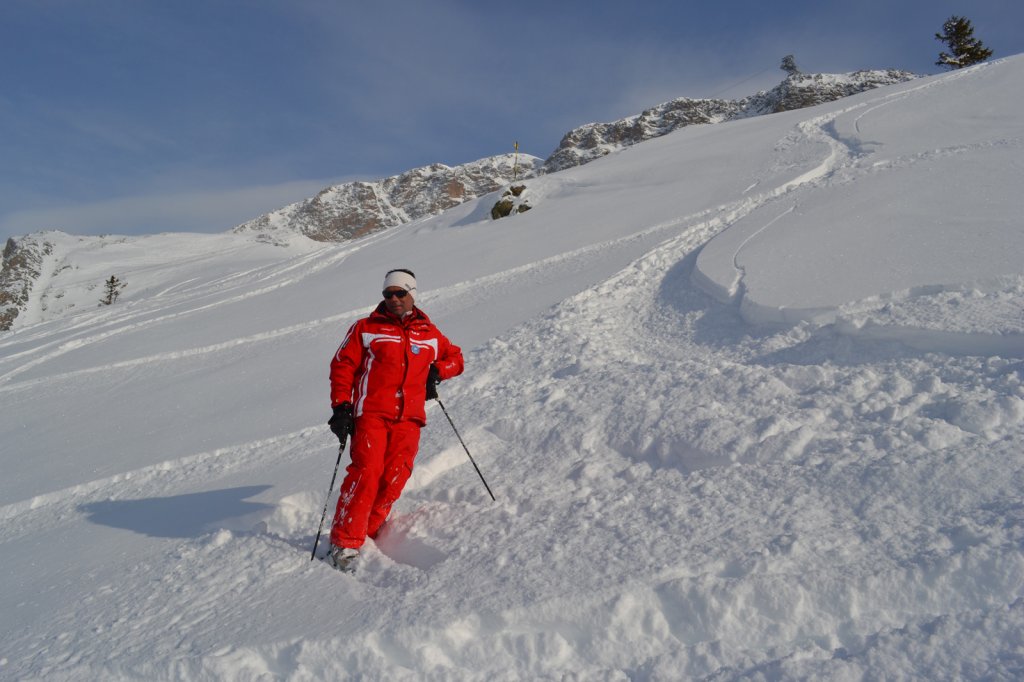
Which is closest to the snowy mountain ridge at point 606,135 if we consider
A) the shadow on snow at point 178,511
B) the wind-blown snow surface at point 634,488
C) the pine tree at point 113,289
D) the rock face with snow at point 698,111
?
the rock face with snow at point 698,111

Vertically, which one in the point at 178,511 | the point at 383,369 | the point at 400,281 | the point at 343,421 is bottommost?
the point at 178,511

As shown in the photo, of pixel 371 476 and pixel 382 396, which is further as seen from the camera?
pixel 382 396

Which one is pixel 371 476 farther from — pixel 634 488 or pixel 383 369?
pixel 634 488

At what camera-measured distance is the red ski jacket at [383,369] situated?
348 centimetres

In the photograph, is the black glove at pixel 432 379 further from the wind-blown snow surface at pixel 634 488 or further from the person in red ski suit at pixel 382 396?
the wind-blown snow surface at pixel 634 488

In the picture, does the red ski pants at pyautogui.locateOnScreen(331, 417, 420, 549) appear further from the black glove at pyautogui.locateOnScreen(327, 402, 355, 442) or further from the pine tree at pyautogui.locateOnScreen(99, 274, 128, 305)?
the pine tree at pyautogui.locateOnScreen(99, 274, 128, 305)

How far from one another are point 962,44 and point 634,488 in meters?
49.6

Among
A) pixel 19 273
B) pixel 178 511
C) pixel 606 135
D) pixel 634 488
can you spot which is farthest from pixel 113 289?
pixel 606 135

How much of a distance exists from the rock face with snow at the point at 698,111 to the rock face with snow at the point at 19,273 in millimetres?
81623

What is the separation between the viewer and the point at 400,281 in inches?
144

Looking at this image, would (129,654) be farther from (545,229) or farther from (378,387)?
(545,229)

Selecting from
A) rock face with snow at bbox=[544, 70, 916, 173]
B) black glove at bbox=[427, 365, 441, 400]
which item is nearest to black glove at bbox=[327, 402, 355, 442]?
black glove at bbox=[427, 365, 441, 400]

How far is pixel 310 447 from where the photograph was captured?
5355mm

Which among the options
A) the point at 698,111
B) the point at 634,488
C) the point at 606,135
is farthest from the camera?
the point at 606,135
